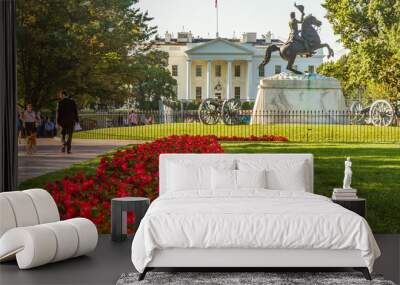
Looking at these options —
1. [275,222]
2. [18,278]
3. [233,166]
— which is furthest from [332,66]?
[18,278]

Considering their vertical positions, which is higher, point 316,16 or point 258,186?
point 316,16

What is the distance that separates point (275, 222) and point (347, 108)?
13.2 feet

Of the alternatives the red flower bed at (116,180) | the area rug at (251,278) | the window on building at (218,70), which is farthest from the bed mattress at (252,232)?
the window on building at (218,70)

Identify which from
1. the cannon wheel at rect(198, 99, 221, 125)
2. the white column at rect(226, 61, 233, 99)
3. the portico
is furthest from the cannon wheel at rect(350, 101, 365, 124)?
the cannon wheel at rect(198, 99, 221, 125)

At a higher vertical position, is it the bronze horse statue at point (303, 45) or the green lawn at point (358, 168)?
the bronze horse statue at point (303, 45)

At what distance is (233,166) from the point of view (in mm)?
6629

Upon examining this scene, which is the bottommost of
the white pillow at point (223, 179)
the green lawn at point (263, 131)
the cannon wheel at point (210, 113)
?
the white pillow at point (223, 179)

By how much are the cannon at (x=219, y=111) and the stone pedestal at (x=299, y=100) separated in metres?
0.22

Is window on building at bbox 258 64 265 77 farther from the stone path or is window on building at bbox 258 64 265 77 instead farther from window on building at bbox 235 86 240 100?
the stone path

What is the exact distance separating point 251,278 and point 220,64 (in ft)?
14.0

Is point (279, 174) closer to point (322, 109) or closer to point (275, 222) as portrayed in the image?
point (275, 222)

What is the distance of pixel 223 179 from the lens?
641 cm

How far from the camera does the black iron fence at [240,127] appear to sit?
27.9 ft

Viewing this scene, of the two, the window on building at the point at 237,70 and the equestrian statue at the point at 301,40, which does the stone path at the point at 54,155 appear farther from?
the equestrian statue at the point at 301,40
